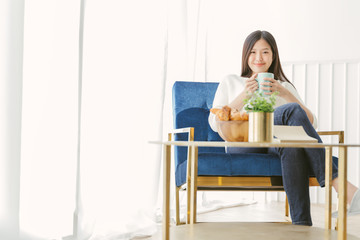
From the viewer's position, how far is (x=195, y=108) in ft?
7.13

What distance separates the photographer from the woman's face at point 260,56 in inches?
81.4

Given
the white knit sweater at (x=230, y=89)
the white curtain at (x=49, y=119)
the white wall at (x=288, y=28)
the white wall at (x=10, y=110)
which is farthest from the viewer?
the white wall at (x=288, y=28)

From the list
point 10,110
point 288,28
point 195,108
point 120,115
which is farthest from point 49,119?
point 288,28

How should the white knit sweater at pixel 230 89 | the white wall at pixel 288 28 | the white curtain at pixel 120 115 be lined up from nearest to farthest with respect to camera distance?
the white curtain at pixel 120 115
the white knit sweater at pixel 230 89
the white wall at pixel 288 28

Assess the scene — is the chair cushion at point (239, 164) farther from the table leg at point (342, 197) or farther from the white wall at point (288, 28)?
the white wall at point (288, 28)

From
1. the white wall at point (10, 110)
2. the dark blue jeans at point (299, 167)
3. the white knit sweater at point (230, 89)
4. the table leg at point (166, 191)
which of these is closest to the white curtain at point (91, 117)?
the white wall at point (10, 110)

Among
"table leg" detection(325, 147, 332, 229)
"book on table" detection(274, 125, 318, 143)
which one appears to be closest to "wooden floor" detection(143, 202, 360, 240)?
"table leg" detection(325, 147, 332, 229)

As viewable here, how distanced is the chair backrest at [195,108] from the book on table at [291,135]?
863mm

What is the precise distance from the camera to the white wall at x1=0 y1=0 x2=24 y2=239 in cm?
147

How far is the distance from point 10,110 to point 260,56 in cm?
121

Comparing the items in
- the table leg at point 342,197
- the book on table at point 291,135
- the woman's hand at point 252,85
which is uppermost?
the woman's hand at point 252,85

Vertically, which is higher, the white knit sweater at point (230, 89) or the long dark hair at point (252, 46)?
the long dark hair at point (252, 46)

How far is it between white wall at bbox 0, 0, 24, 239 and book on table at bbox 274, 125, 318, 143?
936 mm

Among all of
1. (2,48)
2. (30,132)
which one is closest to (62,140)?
(30,132)
